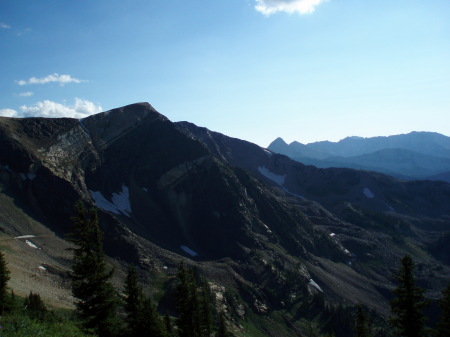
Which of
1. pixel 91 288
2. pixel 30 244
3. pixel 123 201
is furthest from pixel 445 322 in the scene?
pixel 123 201

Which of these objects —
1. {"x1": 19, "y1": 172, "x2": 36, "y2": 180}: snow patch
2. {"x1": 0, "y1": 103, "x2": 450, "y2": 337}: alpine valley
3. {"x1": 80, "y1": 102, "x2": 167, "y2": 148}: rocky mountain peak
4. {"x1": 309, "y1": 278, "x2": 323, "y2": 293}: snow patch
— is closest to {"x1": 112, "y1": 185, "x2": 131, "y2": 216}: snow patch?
{"x1": 0, "y1": 103, "x2": 450, "y2": 337}: alpine valley

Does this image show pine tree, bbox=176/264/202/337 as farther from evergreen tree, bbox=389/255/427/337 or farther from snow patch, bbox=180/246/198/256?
snow patch, bbox=180/246/198/256

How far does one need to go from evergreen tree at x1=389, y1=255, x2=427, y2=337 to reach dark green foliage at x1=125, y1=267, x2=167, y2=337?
1964 cm

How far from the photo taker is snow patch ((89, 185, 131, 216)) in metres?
123

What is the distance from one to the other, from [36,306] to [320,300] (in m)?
82.9

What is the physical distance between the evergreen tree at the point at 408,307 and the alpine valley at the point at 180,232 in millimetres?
54639

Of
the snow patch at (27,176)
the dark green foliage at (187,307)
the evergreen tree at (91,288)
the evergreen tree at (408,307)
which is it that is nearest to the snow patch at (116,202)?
the snow patch at (27,176)

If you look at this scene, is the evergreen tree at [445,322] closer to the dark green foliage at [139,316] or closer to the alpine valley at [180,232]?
the dark green foliage at [139,316]

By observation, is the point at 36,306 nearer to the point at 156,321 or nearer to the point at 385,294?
the point at 156,321

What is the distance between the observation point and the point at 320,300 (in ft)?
364

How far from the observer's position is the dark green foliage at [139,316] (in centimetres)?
3419

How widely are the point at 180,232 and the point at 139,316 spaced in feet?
324

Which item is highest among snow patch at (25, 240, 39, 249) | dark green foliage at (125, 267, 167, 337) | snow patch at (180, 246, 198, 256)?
dark green foliage at (125, 267, 167, 337)

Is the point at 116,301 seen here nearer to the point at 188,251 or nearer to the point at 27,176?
the point at 27,176
